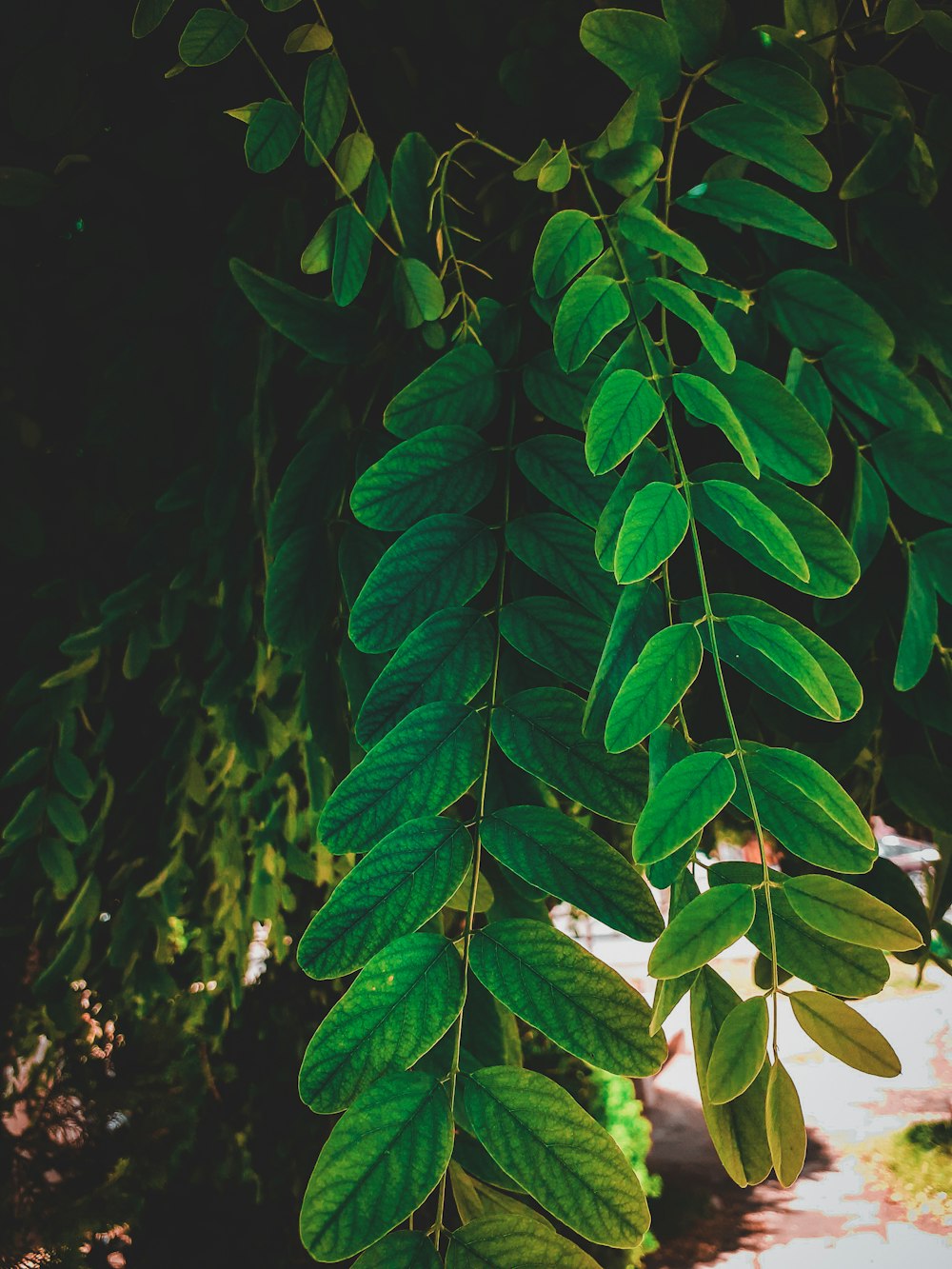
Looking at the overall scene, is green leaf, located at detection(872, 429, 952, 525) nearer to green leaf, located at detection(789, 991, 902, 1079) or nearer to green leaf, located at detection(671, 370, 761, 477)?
green leaf, located at detection(671, 370, 761, 477)

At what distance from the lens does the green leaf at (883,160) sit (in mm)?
378

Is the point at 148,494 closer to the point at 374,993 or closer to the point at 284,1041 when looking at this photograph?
the point at 374,993

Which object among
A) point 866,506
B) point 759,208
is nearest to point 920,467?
point 866,506

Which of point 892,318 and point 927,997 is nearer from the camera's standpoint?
point 892,318

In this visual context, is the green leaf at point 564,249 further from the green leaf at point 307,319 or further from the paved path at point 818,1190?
the paved path at point 818,1190

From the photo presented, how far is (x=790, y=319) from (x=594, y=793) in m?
0.23

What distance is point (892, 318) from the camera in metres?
0.42

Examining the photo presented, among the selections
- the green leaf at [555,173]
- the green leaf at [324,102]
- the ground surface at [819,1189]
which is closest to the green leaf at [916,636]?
the green leaf at [555,173]

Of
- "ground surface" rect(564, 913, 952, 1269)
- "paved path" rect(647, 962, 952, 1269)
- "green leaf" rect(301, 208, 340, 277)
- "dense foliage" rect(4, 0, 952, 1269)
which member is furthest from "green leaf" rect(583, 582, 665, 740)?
"ground surface" rect(564, 913, 952, 1269)

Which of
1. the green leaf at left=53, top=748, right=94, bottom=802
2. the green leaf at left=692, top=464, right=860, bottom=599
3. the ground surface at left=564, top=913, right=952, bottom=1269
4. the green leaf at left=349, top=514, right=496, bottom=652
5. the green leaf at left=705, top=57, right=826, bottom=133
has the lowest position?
the ground surface at left=564, top=913, right=952, bottom=1269

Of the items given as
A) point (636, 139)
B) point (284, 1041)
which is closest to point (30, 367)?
point (636, 139)

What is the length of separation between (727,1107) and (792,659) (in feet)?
0.45

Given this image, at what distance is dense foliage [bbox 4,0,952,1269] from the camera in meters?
0.27

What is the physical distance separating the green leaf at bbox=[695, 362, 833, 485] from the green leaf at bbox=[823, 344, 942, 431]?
64 millimetres
